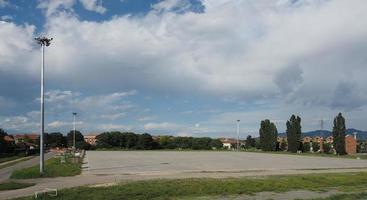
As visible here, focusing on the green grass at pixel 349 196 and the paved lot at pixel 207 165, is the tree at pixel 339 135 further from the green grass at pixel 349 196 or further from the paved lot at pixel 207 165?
the green grass at pixel 349 196

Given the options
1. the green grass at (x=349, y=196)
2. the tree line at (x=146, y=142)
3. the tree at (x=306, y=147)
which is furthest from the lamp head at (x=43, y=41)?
the tree line at (x=146, y=142)

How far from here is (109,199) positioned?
21266 mm

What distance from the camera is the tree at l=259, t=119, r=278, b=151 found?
4892 inches

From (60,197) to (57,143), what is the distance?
175110mm

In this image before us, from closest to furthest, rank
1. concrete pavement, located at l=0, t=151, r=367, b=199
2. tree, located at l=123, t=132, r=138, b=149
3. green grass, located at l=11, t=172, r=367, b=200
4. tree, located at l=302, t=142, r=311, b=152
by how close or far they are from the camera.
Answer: green grass, located at l=11, t=172, r=367, b=200
concrete pavement, located at l=0, t=151, r=367, b=199
tree, located at l=302, t=142, r=311, b=152
tree, located at l=123, t=132, r=138, b=149

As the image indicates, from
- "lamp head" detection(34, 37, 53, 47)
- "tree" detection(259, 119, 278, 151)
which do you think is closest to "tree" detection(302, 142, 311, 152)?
"tree" detection(259, 119, 278, 151)

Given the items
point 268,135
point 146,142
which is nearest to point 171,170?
point 268,135

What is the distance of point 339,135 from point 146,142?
241 feet

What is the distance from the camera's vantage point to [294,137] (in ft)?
362

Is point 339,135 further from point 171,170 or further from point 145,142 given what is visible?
point 145,142

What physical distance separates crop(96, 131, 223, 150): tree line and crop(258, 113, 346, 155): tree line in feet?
112

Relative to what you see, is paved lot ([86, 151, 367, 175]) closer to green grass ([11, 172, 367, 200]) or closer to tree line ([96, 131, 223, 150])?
green grass ([11, 172, 367, 200])

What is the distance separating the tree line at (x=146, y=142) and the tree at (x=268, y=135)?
33384 mm

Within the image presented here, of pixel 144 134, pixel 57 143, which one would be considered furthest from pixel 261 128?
pixel 57 143
